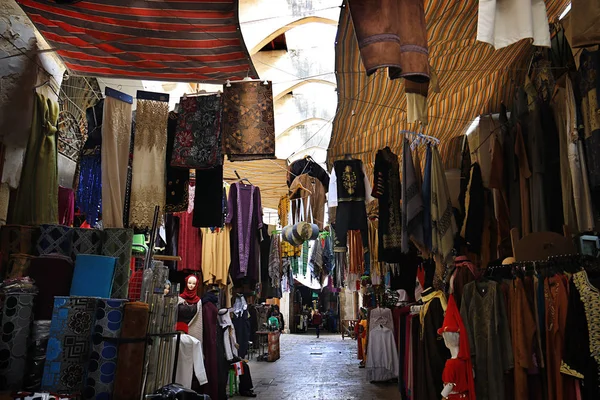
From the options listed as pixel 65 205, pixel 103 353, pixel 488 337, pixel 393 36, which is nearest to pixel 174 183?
pixel 65 205

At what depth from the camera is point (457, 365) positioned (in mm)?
4266

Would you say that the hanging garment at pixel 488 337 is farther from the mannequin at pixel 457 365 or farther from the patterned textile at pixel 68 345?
the patterned textile at pixel 68 345

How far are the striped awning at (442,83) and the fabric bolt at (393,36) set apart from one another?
62cm

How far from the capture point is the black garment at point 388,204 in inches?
236

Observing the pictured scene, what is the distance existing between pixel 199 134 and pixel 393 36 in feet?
7.54

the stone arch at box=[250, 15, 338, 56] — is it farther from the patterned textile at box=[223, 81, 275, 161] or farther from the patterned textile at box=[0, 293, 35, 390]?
the patterned textile at box=[0, 293, 35, 390]

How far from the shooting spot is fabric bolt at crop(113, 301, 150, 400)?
3.23 meters

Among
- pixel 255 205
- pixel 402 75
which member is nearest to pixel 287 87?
pixel 255 205

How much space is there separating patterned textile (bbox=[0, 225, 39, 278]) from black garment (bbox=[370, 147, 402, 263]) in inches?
150

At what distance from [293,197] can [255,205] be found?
82.1 inches

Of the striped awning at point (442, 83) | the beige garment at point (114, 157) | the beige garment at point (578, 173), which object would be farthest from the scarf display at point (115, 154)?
the beige garment at point (578, 173)

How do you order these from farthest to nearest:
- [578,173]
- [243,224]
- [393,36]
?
[243,224] < [578,173] < [393,36]

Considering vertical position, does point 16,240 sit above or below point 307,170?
below

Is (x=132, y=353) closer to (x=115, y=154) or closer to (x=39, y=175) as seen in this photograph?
(x=39, y=175)
